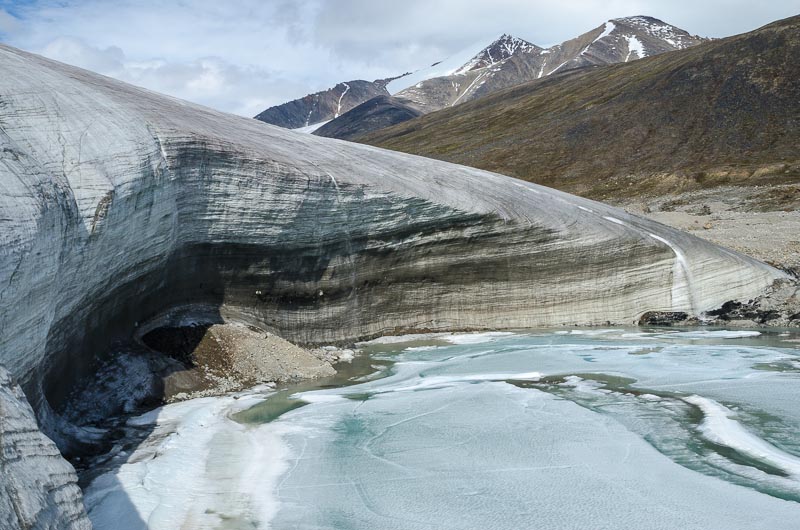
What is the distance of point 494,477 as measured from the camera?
23.7ft

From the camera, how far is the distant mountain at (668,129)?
53.1m

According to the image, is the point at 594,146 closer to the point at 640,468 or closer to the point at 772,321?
the point at 772,321

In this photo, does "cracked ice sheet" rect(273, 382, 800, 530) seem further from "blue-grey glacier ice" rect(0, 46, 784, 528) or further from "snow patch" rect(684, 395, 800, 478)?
"blue-grey glacier ice" rect(0, 46, 784, 528)

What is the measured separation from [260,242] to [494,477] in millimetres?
7514

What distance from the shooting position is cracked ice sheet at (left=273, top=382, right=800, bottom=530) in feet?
20.4

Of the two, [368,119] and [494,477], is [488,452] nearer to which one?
[494,477]

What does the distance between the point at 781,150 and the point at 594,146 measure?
655 inches

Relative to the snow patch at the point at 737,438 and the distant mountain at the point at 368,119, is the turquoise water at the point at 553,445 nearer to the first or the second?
the snow patch at the point at 737,438

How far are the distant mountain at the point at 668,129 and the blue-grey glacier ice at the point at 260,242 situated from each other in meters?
33.1

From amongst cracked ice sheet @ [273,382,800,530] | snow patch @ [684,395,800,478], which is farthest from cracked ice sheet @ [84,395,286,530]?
snow patch @ [684,395,800,478]

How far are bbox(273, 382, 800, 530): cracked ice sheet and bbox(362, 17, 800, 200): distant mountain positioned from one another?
137 feet

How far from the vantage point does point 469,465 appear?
764 centimetres

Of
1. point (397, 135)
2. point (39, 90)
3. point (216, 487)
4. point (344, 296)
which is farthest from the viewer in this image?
point (397, 135)

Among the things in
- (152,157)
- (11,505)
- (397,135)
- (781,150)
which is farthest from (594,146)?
(11,505)
